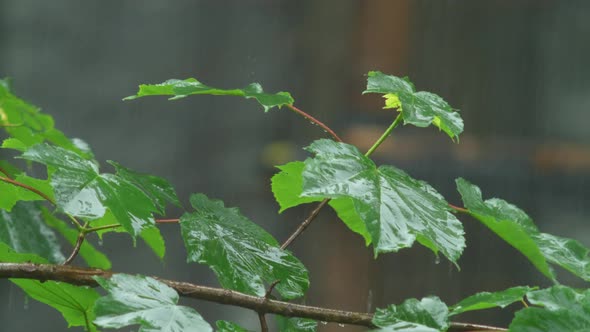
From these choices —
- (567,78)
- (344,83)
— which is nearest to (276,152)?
(344,83)

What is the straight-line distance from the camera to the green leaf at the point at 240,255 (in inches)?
26.5

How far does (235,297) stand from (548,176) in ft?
9.78

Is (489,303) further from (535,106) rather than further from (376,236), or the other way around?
(535,106)

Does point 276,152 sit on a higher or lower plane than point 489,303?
lower

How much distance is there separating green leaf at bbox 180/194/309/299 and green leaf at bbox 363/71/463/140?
0.14 m

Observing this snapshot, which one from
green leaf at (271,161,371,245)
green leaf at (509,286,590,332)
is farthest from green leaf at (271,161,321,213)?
green leaf at (509,286,590,332)

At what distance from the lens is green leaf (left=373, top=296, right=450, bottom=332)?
1.95ft

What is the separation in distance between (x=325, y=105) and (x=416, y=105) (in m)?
2.65

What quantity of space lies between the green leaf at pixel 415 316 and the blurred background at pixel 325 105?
8.44ft

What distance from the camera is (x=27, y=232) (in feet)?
3.38

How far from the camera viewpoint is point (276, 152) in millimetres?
3701

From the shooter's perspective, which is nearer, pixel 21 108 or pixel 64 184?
pixel 64 184

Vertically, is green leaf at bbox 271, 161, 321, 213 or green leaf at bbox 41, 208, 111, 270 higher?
green leaf at bbox 271, 161, 321, 213

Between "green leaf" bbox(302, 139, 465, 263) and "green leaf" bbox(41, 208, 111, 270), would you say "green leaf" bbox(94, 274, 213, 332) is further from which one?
"green leaf" bbox(41, 208, 111, 270)
